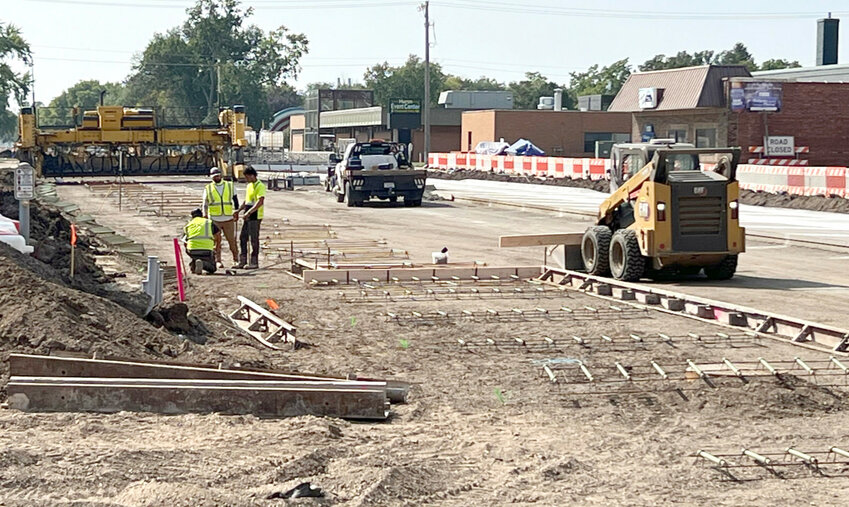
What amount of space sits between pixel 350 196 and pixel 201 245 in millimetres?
18668

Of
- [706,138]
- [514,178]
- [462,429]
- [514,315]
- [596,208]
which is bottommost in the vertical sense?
[462,429]

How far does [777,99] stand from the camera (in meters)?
54.5

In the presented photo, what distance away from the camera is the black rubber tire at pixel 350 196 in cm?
3719

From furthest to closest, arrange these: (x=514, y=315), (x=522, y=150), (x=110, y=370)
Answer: (x=522, y=150), (x=514, y=315), (x=110, y=370)

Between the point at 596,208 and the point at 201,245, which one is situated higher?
the point at 596,208

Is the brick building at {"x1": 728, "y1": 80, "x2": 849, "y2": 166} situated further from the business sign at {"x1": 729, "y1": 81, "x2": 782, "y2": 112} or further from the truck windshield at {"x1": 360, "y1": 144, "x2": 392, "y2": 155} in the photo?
the truck windshield at {"x1": 360, "y1": 144, "x2": 392, "y2": 155}

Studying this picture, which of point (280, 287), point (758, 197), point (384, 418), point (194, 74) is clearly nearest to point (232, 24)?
point (194, 74)

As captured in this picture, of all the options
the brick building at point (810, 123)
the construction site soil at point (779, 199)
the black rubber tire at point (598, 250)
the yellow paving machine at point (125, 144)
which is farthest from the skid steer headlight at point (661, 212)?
the brick building at point (810, 123)

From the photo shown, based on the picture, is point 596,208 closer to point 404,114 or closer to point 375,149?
point 375,149

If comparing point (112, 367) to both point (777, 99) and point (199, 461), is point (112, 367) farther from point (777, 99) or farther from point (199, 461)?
point (777, 99)

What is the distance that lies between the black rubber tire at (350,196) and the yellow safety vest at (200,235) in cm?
1842

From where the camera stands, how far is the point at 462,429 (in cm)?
873

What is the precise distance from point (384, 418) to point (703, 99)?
2018 inches

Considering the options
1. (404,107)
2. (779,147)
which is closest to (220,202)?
(779,147)
